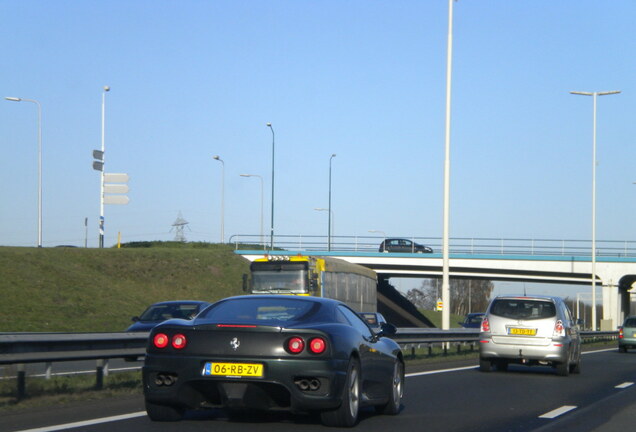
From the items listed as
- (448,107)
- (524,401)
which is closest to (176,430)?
(524,401)

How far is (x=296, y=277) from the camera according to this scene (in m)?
33.2

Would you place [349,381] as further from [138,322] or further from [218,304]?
[138,322]

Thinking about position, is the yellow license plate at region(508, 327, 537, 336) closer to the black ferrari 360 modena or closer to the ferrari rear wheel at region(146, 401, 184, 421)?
the black ferrari 360 modena

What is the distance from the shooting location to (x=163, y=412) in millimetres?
9641

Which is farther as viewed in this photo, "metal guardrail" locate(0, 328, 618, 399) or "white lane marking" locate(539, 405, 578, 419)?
"white lane marking" locate(539, 405, 578, 419)

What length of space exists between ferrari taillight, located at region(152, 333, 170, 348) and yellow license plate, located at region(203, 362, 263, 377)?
49 centimetres

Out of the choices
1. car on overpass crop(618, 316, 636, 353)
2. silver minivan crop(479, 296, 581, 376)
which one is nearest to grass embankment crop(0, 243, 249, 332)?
car on overpass crop(618, 316, 636, 353)

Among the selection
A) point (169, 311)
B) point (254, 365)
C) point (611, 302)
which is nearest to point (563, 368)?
point (169, 311)

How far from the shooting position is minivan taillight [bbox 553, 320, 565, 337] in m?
19.8

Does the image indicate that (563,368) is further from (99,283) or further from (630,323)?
(99,283)

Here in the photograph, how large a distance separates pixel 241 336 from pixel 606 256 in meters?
57.1

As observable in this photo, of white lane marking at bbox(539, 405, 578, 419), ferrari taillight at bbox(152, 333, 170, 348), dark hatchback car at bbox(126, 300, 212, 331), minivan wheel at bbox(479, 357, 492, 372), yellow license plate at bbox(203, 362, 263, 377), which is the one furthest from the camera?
dark hatchback car at bbox(126, 300, 212, 331)

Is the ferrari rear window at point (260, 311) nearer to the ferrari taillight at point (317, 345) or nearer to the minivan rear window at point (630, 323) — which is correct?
the ferrari taillight at point (317, 345)

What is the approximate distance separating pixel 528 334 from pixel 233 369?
1203 centimetres
